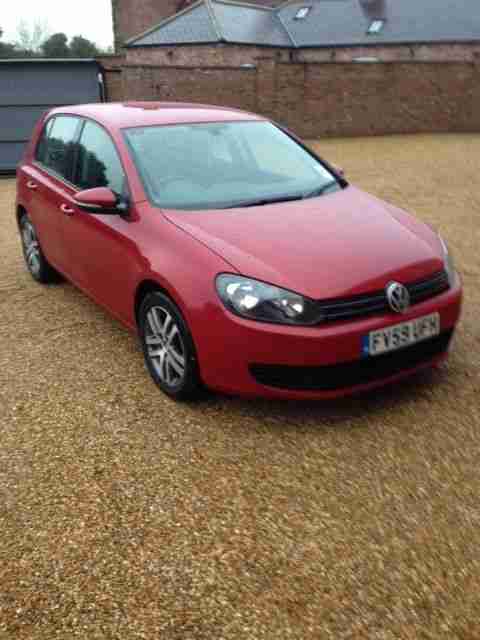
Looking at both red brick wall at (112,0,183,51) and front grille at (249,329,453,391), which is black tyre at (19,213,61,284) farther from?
red brick wall at (112,0,183,51)

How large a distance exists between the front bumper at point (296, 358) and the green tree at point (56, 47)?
72.4 m

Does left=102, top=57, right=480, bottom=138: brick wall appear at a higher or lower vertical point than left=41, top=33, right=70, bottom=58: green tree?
lower

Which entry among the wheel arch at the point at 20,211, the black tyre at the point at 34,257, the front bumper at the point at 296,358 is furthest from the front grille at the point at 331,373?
the wheel arch at the point at 20,211

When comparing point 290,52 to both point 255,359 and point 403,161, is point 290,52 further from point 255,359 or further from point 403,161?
point 255,359

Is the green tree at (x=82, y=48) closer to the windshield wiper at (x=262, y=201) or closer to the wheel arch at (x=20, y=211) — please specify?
the wheel arch at (x=20, y=211)

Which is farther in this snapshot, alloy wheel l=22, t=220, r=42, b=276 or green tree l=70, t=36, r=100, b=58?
green tree l=70, t=36, r=100, b=58

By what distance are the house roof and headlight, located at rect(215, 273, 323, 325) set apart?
1404 inches

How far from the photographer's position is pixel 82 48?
226 feet

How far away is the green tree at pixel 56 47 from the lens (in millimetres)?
67812

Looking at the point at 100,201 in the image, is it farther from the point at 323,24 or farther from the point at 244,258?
the point at 323,24

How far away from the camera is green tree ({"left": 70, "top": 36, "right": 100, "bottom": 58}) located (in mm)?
68312

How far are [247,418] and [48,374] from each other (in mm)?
1505

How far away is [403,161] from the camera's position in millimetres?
15867

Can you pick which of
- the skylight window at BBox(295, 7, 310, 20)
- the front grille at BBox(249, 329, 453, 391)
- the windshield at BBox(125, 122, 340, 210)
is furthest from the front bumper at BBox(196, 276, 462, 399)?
the skylight window at BBox(295, 7, 310, 20)
